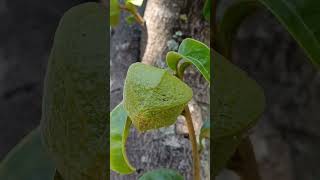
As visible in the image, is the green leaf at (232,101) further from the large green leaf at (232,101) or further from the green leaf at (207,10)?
the green leaf at (207,10)

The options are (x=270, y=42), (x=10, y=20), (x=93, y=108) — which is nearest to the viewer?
(x=93, y=108)

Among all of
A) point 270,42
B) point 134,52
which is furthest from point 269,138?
point 134,52

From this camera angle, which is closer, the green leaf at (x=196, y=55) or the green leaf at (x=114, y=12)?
the green leaf at (x=196, y=55)

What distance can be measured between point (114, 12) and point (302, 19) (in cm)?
23

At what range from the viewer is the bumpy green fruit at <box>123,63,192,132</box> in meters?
0.43

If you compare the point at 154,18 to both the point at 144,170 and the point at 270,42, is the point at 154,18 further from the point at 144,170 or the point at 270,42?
the point at 270,42

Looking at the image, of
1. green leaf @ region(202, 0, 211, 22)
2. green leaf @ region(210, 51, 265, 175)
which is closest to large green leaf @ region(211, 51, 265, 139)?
green leaf @ region(210, 51, 265, 175)

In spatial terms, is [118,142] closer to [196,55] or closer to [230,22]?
[196,55]

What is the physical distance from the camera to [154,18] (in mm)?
629

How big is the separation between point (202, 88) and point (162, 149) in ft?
0.27

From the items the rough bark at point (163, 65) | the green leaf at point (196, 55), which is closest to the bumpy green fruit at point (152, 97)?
the green leaf at point (196, 55)

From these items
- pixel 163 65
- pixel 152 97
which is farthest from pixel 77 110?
pixel 163 65

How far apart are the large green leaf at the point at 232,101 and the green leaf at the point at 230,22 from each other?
0.13m

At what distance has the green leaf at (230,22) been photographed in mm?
625
